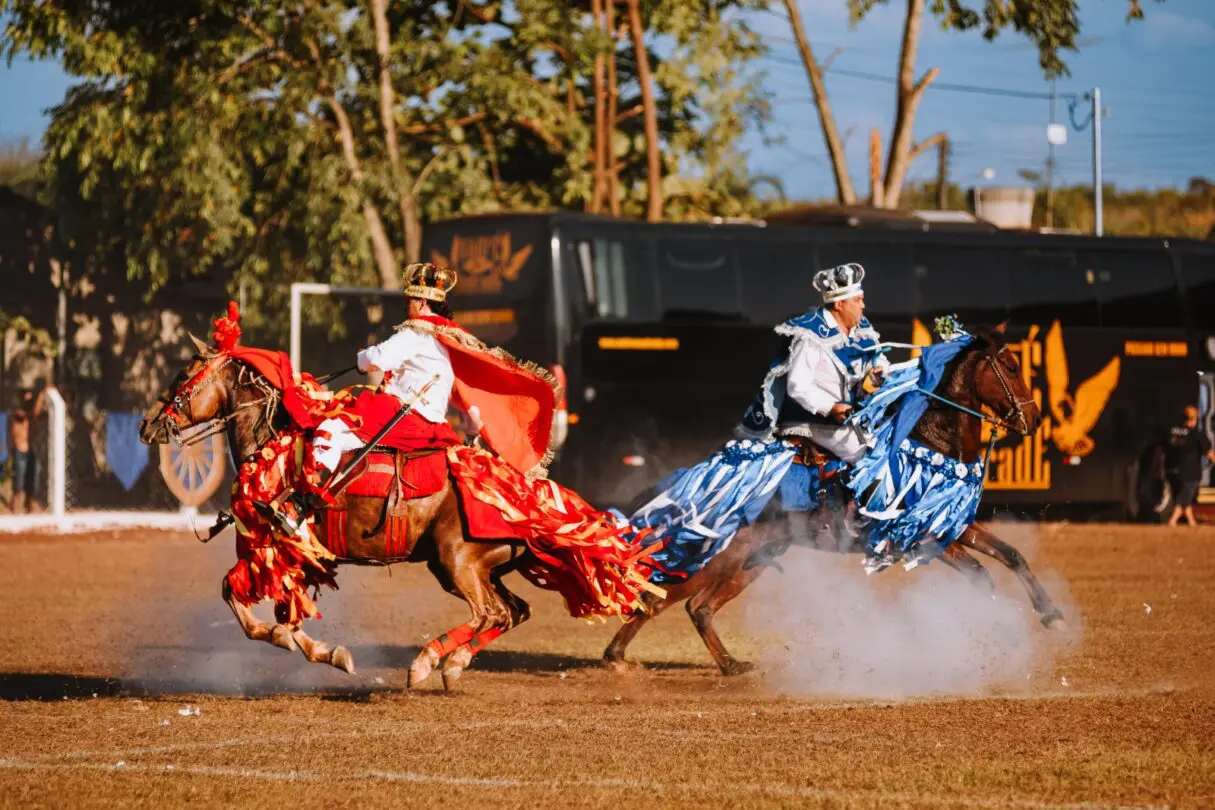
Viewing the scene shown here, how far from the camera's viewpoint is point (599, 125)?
2750 centimetres

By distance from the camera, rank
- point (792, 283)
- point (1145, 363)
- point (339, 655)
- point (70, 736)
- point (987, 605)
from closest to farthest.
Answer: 1. point (70, 736)
2. point (339, 655)
3. point (987, 605)
4. point (792, 283)
5. point (1145, 363)

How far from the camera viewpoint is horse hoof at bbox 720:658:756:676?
11.0 meters

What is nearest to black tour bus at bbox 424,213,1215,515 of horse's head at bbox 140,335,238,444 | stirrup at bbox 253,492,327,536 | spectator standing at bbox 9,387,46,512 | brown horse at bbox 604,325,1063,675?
spectator standing at bbox 9,387,46,512

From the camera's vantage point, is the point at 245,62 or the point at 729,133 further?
the point at 729,133

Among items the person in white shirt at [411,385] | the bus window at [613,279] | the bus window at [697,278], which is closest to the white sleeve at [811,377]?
the person in white shirt at [411,385]

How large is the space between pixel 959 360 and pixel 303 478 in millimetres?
4164

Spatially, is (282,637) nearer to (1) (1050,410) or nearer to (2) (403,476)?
(2) (403,476)

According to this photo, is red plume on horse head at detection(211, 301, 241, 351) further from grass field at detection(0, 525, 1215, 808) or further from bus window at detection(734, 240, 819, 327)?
bus window at detection(734, 240, 819, 327)

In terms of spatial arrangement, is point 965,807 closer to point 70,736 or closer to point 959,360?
point 70,736

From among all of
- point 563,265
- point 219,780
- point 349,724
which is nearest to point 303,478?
point 349,724

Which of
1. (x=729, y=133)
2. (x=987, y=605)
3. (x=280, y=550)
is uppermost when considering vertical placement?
(x=729, y=133)

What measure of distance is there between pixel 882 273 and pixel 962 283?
1.15m

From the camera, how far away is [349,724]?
29.9ft

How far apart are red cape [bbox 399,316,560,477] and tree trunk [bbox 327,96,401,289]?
54.6ft
